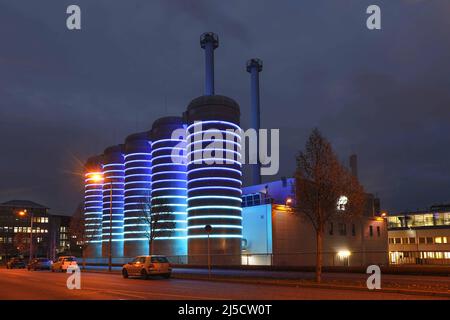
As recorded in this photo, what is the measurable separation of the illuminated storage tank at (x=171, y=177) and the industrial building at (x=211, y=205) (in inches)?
7.5

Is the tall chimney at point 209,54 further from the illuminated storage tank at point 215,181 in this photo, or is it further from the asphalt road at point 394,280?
the asphalt road at point 394,280

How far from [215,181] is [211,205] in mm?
4101

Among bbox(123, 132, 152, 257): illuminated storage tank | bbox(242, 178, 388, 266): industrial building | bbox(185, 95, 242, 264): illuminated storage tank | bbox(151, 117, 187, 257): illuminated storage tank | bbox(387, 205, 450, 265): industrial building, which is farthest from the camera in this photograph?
bbox(123, 132, 152, 257): illuminated storage tank

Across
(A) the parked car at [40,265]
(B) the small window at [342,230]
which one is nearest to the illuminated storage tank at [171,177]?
(B) the small window at [342,230]

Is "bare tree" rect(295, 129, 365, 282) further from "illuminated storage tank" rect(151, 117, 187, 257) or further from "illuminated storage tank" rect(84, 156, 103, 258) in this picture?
"illuminated storage tank" rect(84, 156, 103, 258)

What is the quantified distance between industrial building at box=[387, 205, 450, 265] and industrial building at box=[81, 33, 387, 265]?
5839mm

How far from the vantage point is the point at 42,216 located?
617ft

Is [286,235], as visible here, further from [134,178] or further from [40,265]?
[134,178]

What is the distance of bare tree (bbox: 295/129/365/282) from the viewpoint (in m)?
27.2

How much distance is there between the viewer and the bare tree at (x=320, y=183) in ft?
89.4

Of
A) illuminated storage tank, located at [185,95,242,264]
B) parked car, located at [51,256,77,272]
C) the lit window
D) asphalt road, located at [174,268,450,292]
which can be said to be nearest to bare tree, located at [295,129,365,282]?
the lit window

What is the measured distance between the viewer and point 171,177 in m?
Result: 94.8
